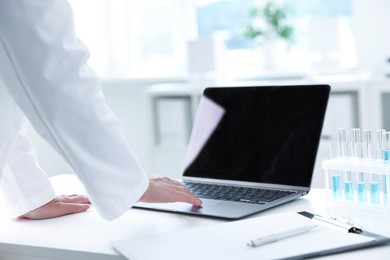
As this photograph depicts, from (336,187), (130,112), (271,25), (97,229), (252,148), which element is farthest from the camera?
(130,112)

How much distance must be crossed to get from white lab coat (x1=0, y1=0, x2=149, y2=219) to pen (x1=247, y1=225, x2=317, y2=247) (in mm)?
233

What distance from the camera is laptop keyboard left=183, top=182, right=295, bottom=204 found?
1266 mm

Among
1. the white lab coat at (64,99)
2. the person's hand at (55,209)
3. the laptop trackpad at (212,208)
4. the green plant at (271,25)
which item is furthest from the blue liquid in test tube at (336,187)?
the green plant at (271,25)

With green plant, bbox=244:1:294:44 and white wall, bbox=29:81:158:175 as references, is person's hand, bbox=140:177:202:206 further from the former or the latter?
white wall, bbox=29:81:158:175

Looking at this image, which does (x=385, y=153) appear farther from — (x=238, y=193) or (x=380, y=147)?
(x=238, y=193)

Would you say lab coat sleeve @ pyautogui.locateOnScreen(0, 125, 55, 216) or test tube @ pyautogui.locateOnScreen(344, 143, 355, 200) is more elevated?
lab coat sleeve @ pyautogui.locateOnScreen(0, 125, 55, 216)

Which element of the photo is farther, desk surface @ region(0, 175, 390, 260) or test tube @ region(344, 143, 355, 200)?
test tube @ region(344, 143, 355, 200)

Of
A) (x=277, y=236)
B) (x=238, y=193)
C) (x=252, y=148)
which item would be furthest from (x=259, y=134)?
(x=277, y=236)

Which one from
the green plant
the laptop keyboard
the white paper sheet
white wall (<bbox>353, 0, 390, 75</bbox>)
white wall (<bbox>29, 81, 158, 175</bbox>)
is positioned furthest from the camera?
white wall (<bbox>29, 81, 158, 175</bbox>)

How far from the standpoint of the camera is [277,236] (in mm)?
987

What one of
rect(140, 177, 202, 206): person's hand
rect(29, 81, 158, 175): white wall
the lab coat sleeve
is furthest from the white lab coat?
rect(29, 81, 158, 175): white wall

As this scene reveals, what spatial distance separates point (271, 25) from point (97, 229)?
9.99 ft

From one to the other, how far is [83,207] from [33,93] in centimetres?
34

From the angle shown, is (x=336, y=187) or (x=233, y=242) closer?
(x=233, y=242)
